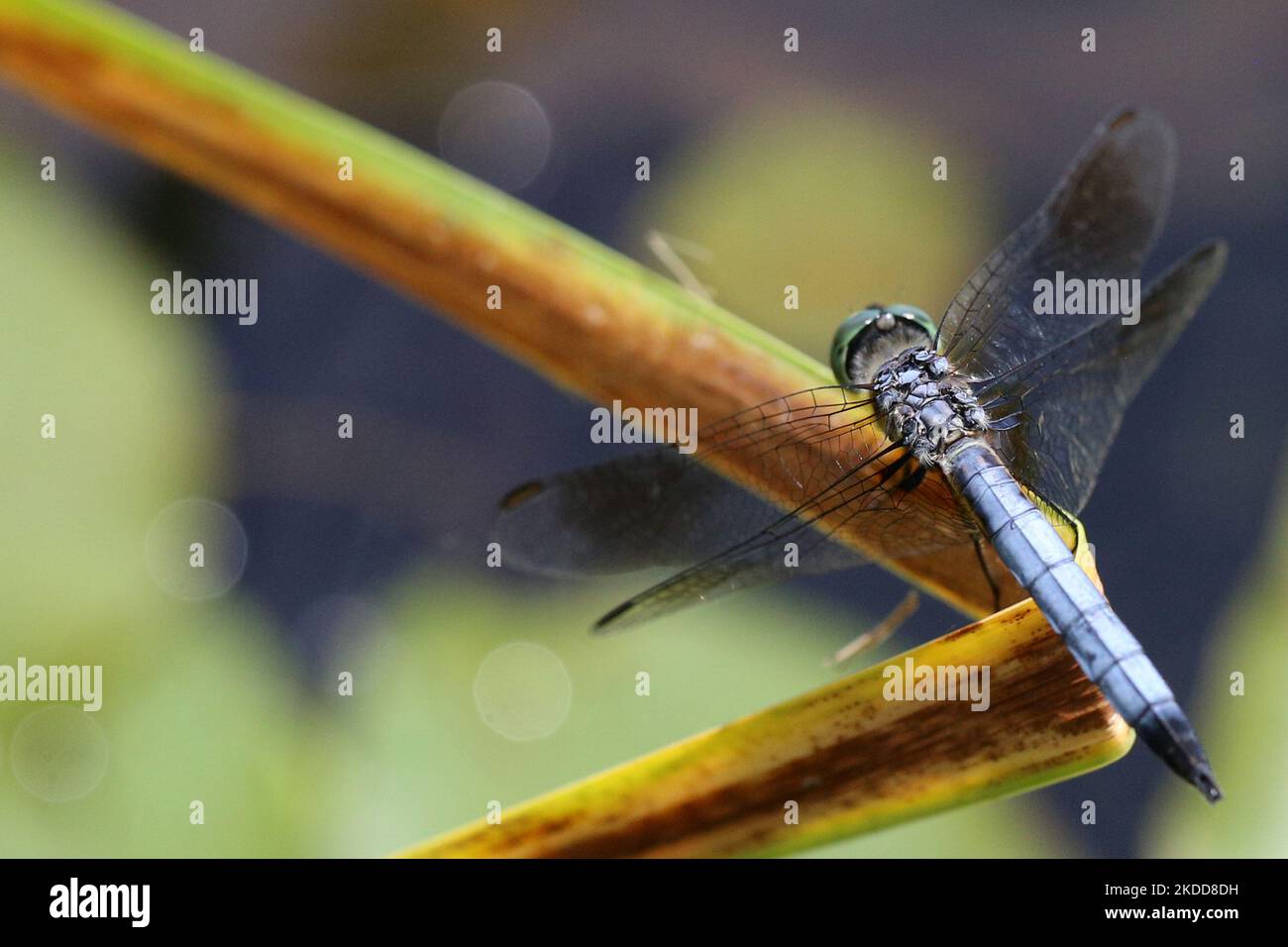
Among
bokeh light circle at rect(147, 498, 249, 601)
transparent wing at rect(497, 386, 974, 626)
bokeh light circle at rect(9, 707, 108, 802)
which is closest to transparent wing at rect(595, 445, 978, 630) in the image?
transparent wing at rect(497, 386, 974, 626)

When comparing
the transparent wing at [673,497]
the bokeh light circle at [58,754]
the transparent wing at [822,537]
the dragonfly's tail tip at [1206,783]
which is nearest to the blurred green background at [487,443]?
the bokeh light circle at [58,754]

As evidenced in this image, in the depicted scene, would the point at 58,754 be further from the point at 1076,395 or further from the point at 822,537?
the point at 1076,395

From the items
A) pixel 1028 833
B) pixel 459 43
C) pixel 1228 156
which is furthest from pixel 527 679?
pixel 1228 156

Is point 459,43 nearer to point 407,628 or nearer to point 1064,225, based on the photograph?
point 407,628

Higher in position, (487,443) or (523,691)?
(487,443)

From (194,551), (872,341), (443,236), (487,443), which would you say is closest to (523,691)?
(487,443)

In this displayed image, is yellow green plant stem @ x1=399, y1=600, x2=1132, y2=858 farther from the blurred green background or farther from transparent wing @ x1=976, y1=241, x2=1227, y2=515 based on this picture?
the blurred green background
